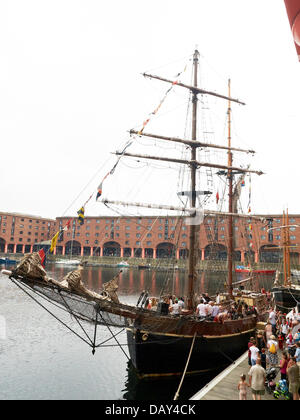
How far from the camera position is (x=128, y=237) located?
280 ft

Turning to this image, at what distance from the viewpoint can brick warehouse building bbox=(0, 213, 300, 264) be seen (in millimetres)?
72312

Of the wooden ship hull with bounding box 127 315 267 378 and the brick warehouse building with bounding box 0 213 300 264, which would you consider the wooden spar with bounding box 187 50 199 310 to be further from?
the brick warehouse building with bounding box 0 213 300 264

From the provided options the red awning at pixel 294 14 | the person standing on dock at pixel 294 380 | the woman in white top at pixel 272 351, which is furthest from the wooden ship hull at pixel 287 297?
the red awning at pixel 294 14

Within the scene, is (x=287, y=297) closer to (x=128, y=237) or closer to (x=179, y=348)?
(x=179, y=348)

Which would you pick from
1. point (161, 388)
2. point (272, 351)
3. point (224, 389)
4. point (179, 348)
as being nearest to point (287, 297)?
point (179, 348)

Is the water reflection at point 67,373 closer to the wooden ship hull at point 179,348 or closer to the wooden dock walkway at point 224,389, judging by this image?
the wooden ship hull at point 179,348

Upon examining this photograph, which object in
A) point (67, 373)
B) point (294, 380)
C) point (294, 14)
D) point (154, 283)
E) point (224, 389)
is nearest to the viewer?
point (294, 14)

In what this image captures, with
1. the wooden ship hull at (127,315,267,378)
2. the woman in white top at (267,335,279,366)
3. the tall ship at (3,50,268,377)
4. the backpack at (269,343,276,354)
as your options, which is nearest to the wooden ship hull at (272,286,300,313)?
the tall ship at (3,50,268,377)

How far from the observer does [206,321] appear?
1327 centimetres

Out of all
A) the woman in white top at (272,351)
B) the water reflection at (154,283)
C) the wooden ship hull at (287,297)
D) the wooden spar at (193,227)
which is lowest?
the water reflection at (154,283)

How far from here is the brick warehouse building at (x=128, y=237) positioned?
72312 mm

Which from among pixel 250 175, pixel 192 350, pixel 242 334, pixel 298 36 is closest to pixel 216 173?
pixel 250 175
